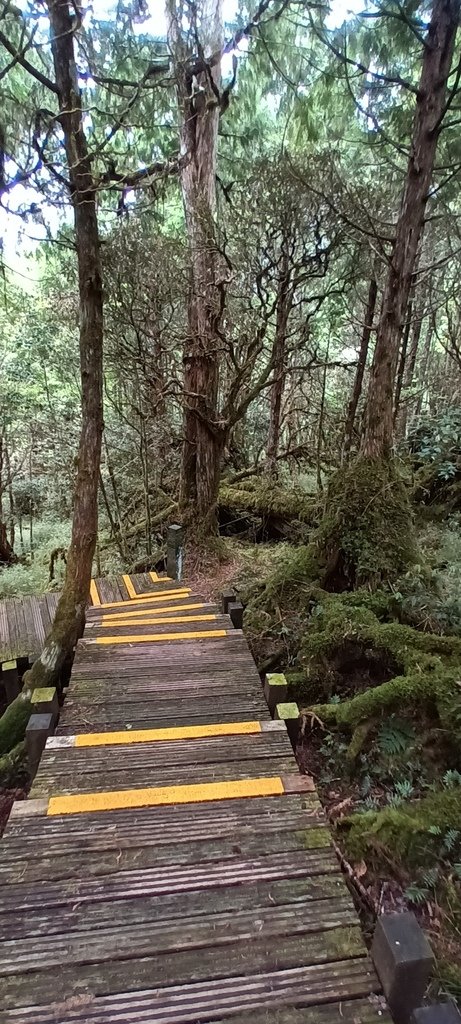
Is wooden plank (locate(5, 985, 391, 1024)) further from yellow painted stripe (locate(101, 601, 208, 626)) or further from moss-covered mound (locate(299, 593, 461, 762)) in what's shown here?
yellow painted stripe (locate(101, 601, 208, 626))

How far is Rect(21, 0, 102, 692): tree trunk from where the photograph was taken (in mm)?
4309

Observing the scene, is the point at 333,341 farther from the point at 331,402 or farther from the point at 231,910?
the point at 231,910

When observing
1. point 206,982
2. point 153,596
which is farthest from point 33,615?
point 206,982

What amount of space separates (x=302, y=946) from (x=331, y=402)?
11.0m

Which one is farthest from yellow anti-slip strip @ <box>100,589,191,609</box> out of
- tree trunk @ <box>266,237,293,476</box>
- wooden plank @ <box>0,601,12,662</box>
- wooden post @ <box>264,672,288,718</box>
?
tree trunk @ <box>266,237,293,476</box>

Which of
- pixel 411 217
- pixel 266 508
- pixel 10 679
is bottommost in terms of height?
pixel 10 679

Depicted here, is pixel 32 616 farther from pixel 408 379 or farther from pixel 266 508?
pixel 408 379

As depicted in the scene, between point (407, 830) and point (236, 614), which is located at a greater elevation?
point (236, 614)

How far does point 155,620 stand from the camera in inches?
202

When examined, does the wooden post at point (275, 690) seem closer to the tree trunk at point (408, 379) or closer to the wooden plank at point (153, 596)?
the wooden plank at point (153, 596)

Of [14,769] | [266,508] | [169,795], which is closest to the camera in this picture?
[169,795]

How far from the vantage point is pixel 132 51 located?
7000mm

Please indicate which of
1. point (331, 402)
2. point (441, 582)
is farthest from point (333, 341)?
point (441, 582)

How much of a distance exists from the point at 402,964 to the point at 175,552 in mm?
5492
